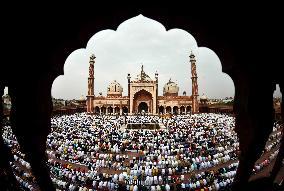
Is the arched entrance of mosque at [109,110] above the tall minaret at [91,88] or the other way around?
the other way around

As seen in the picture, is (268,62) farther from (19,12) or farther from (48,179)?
(48,179)

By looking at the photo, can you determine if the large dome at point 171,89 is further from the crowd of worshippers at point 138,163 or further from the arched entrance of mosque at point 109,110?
the crowd of worshippers at point 138,163

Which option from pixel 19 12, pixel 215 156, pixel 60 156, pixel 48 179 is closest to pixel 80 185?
pixel 60 156

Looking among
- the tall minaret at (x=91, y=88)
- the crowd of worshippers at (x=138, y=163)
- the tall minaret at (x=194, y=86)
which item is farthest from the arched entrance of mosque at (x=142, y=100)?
the crowd of worshippers at (x=138, y=163)

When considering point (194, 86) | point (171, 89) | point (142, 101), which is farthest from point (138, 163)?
point (171, 89)

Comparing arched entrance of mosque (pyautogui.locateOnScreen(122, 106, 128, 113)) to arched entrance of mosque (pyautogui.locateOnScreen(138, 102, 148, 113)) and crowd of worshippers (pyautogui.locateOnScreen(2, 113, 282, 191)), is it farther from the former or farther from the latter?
crowd of worshippers (pyautogui.locateOnScreen(2, 113, 282, 191))
